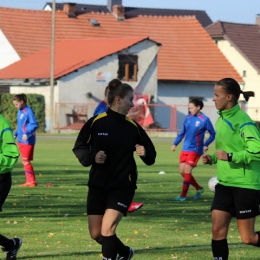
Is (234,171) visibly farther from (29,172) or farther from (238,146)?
(29,172)

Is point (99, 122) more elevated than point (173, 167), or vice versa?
point (99, 122)

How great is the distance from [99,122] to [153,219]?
5492mm

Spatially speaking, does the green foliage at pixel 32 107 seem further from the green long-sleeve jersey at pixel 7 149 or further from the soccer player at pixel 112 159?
the soccer player at pixel 112 159

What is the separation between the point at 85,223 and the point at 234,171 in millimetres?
4959

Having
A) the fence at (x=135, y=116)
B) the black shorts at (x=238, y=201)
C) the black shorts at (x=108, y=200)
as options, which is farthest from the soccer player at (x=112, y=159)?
the fence at (x=135, y=116)

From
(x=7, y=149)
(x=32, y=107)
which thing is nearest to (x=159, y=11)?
(x=32, y=107)

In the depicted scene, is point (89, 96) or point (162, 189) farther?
point (89, 96)

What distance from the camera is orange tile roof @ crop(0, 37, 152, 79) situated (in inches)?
2235

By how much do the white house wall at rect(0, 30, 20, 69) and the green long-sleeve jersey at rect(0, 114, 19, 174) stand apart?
56.1 m

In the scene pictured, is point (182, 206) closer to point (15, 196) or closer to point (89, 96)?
point (15, 196)

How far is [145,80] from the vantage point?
59.5m

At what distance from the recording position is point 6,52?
2566 inches

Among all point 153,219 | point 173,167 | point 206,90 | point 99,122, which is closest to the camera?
point 99,122

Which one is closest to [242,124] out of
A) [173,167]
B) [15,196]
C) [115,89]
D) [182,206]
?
[115,89]
